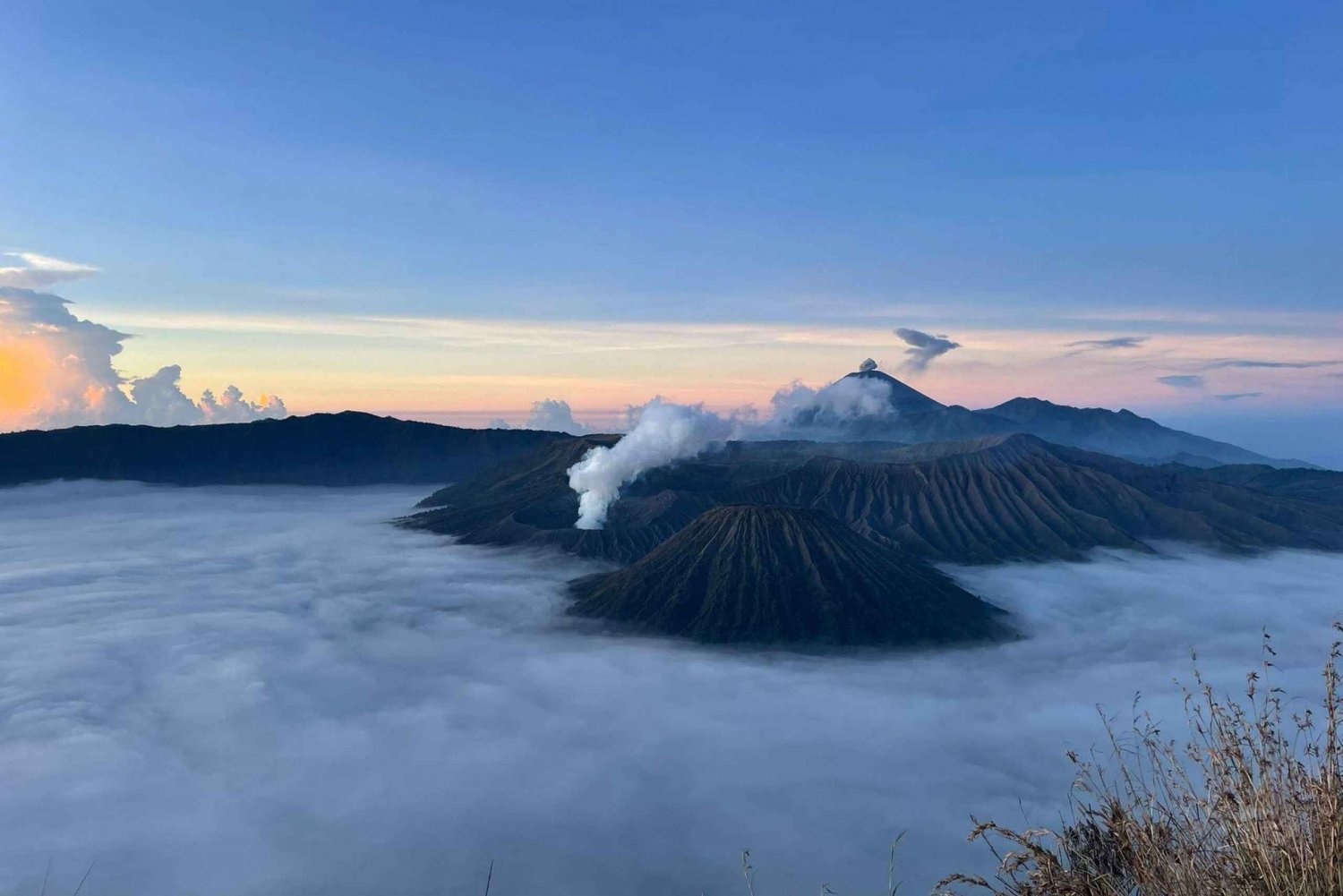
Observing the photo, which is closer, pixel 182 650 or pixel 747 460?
pixel 182 650

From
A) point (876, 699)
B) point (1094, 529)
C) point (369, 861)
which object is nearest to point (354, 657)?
point (369, 861)

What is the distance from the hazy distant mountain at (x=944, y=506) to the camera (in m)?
121

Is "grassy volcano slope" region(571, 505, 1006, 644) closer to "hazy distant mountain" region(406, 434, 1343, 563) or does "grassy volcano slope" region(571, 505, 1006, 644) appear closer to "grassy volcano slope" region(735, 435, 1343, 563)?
"hazy distant mountain" region(406, 434, 1343, 563)

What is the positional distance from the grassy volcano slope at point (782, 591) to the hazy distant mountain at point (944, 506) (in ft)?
76.5

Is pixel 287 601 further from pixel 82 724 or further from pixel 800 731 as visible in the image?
pixel 800 731

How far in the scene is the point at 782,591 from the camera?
82562mm

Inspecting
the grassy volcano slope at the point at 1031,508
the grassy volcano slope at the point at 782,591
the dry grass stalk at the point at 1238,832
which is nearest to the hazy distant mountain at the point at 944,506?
the grassy volcano slope at the point at 1031,508

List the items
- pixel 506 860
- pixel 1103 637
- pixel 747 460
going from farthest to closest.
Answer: pixel 747 460
pixel 1103 637
pixel 506 860

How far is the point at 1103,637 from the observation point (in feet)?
298

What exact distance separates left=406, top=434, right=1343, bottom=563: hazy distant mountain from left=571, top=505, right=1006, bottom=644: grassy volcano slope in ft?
76.5

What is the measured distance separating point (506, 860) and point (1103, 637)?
74451 millimetres

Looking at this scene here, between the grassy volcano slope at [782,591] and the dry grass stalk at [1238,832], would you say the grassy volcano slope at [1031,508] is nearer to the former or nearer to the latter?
the grassy volcano slope at [782,591]

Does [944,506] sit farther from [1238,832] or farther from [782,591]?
[1238,832]

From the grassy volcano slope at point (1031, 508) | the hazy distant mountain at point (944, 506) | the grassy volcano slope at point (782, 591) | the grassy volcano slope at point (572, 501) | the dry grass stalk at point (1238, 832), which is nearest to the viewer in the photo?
the dry grass stalk at point (1238, 832)
